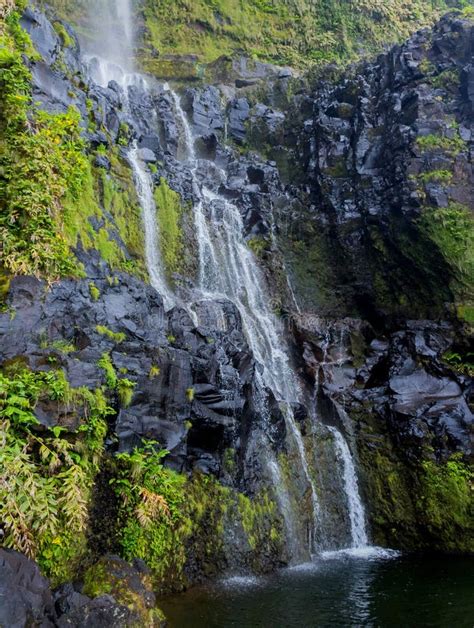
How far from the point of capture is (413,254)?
18.2m

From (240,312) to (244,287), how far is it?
181cm

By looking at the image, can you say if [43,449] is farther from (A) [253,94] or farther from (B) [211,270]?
(A) [253,94]

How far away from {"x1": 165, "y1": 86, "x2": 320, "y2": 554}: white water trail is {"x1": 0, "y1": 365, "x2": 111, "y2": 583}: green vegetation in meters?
7.33

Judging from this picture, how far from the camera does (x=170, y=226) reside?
17938 millimetres

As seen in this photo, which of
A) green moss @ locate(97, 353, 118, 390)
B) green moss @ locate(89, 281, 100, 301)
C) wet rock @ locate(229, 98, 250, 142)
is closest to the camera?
green moss @ locate(97, 353, 118, 390)

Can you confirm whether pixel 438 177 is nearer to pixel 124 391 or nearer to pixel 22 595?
pixel 124 391

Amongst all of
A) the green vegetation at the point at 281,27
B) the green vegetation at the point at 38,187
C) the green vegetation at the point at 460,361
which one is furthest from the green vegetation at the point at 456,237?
the green vegetation at the point at 281,27

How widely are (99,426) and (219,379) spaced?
414 centimetres

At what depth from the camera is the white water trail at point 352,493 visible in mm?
14141

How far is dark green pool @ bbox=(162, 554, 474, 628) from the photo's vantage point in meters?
8.18

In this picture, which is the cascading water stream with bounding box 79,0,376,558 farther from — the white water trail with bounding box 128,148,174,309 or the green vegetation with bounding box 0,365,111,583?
the green vegetation with bounding box 0,365,111,583

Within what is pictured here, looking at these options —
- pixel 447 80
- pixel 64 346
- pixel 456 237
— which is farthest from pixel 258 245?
pixel 64 346

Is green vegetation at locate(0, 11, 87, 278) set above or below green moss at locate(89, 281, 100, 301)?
above

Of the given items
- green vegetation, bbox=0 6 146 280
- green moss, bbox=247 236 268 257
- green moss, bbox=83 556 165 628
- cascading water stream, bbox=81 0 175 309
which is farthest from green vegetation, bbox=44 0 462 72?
green moss, bbox=83 556 165 628
